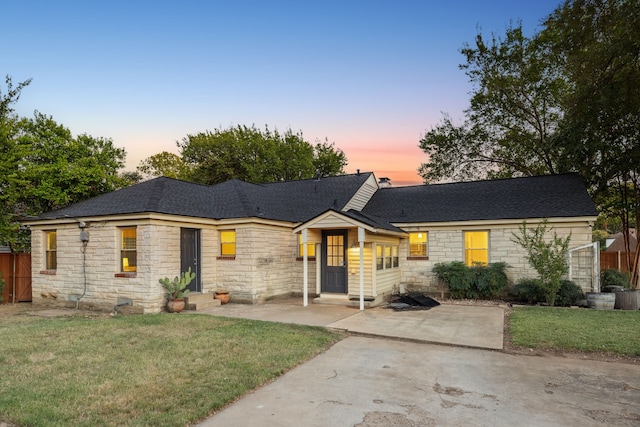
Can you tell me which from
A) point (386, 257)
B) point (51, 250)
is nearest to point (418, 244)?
point (386, 257)

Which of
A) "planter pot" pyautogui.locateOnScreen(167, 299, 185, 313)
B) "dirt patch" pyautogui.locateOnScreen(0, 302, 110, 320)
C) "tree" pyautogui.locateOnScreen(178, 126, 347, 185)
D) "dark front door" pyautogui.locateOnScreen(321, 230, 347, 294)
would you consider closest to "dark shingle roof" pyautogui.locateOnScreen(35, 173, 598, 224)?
"dark front door" pyautogui.locateOnScreen(321, 230, 347, 294)

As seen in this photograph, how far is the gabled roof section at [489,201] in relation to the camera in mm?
→ 12958

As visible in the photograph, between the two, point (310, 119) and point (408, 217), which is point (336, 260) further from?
point (310, 119)

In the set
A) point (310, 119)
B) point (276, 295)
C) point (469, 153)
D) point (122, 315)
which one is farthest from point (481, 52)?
point (122, 315)

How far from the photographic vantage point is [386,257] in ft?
43.2

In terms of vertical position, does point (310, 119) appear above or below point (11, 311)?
above

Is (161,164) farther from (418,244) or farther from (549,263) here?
(549,263)

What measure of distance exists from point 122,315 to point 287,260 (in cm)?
594

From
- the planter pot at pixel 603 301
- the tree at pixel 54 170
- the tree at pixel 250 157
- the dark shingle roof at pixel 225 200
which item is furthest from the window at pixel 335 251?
the tree at pixel 250 157

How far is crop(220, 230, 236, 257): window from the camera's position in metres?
13.2

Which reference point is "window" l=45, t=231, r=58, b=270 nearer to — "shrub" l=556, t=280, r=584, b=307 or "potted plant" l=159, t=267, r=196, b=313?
"potted plant" l=159, t=267, r=196, b=313

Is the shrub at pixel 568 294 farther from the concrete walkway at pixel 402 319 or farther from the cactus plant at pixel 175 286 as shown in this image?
the cactus plant at pixel 175 286

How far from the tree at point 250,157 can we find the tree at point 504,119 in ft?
45.7

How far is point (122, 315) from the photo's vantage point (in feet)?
34.7
